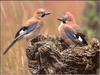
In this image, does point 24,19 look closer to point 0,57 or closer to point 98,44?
point 0,57

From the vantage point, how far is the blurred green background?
8836mm

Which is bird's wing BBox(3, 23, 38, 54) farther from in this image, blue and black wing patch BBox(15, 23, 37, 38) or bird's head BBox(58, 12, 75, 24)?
bird's head BBox(58, 12, 75, 24)

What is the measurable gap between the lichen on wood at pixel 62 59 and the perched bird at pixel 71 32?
692mm

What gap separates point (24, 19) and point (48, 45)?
219 cm

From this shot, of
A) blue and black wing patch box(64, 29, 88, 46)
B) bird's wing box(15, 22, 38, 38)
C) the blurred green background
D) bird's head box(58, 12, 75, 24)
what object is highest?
bird's head box(58, 12, 75, 24)

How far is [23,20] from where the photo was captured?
385 inches

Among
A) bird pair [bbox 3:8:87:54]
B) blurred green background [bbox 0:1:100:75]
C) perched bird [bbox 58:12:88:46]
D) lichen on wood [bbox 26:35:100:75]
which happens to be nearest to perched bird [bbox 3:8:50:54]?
bird pair [bbox 3:8:87:54]

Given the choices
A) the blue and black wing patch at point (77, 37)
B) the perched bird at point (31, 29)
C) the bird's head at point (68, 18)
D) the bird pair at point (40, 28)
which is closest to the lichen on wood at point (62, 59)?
the blue and black wing patch at point (77, 37)

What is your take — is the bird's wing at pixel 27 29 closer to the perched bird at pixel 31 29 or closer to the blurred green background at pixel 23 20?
the perched bird at pixel 31 29

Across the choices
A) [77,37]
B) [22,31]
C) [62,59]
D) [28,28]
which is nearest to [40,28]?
[28,28]

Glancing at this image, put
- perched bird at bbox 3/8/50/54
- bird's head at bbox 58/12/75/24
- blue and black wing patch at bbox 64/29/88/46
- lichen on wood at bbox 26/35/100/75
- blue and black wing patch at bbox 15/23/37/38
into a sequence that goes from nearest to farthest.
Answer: lichen on wood at bbox 26/35/100/75, blue and black wing patch at bbox 64/29/88/46, blue and black wing patch at bbox 15/23/37/38, perched bird at bbox 3/8/50/54, bird's head at bbox 58/12/75/24

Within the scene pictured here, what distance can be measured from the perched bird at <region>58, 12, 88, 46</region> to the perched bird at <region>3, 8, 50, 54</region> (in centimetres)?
29

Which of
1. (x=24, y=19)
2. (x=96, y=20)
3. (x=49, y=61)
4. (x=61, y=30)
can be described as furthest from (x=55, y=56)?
(x=96, y=20)

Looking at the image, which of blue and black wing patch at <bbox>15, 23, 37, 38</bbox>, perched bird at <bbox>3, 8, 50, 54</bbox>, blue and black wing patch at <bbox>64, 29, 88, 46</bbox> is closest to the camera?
blue and black wing patch at <bbox>64, 29, 88, 46</bbox>
